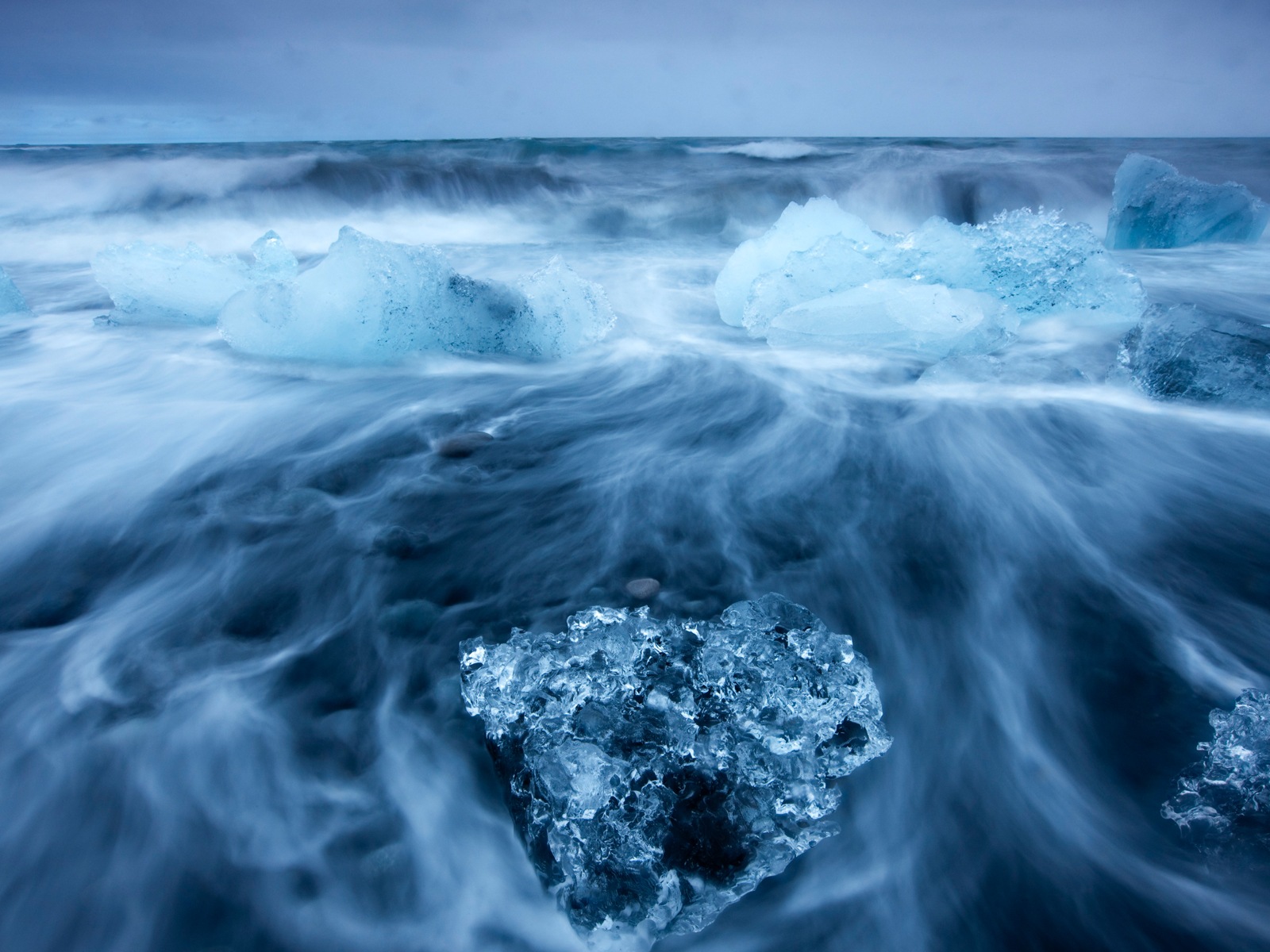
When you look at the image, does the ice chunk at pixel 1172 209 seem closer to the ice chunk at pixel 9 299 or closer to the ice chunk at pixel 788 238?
the ice chunk at pixel 788 238

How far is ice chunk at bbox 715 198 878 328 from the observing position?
211 inches

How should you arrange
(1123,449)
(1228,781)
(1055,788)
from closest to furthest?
(1228,781)
(1055,788)
(1123,449)

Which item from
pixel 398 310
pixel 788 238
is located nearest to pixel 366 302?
pixel 398 310

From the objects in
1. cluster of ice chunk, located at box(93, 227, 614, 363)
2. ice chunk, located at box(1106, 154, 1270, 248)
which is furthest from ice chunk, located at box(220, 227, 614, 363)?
ice chunk, located at box(1106, 154, 1270, 248)

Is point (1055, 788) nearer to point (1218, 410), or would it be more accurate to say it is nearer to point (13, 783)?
point (13, 783)

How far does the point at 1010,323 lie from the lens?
4.89 metres

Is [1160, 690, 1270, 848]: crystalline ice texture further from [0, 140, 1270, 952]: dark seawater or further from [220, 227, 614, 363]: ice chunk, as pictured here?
[220, 227, 614, 363]: ice chunk

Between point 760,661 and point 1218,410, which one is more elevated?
point 760,661

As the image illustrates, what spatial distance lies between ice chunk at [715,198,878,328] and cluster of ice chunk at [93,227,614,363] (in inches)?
44.6

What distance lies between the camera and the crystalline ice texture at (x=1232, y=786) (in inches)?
65.3

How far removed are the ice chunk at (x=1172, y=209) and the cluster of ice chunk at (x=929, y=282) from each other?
367 centimetres

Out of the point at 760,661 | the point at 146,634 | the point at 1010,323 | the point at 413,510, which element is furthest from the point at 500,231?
the point at 760,661

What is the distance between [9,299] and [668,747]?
23.7ft

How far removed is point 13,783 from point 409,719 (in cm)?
106
